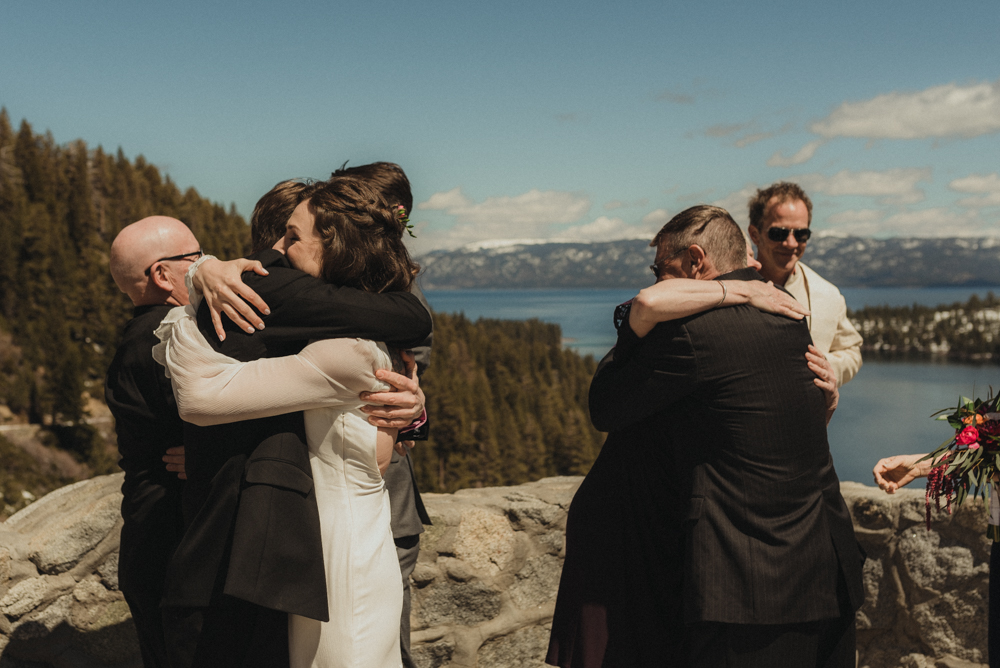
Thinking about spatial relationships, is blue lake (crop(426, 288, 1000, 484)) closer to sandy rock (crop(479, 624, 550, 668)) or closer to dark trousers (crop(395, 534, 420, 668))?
sandy rock (crop(479, 624, 550, 668))

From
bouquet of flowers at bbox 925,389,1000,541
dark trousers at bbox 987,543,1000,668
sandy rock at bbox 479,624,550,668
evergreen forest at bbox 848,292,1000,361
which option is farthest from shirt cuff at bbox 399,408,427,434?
evergreen forest at bbox 848,292,1000,361

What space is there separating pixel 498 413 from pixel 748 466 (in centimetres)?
6341

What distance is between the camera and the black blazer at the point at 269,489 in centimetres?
166

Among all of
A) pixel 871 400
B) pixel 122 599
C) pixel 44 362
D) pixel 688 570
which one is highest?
pixel 688 570

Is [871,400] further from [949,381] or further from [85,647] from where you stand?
[85,647]

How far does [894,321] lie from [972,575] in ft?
368

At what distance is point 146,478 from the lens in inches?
90.9

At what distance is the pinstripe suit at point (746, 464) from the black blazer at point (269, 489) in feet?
2.65

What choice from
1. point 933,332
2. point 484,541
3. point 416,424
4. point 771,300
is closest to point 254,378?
point 416,424

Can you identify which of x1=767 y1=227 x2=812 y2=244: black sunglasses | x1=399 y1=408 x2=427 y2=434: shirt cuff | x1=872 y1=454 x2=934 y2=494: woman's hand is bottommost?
x1=872 y1=454 x2=934 y2=494: woman's hand

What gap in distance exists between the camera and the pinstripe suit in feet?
6.26

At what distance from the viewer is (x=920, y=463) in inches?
102

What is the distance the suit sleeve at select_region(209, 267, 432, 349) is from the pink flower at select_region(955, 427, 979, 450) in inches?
79.8

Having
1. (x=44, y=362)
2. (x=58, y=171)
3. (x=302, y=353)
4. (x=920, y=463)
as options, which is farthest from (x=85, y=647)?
(x=58, y=171)
